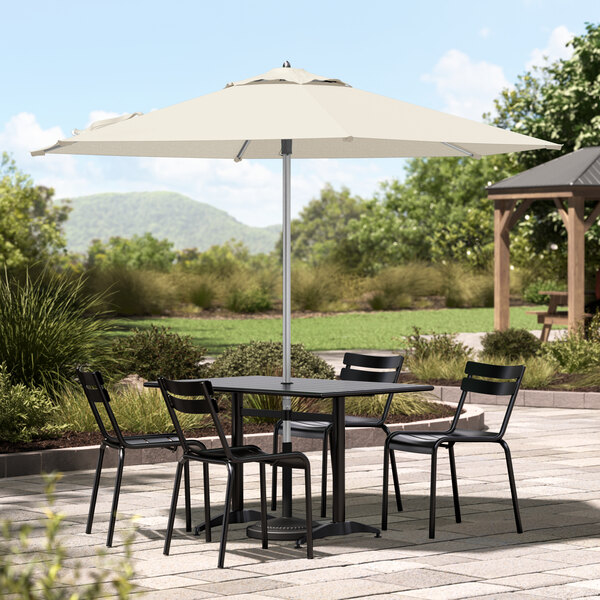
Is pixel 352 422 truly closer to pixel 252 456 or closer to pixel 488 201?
pixel 252 456

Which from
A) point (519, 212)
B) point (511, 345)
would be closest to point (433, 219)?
point (519, 212)

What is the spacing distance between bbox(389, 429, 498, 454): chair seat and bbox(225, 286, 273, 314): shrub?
24.8 metres

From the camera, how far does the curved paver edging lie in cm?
826

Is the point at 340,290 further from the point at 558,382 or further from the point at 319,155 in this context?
the point at 319,155

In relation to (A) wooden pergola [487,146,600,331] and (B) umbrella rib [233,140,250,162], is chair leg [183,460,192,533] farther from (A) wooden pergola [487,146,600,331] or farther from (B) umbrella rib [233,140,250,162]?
(A) wooden pergola [487,146,600,331]

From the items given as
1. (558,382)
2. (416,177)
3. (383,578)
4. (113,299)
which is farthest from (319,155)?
(416,177)

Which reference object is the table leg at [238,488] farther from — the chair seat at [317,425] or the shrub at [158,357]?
the shrub at [158,357]

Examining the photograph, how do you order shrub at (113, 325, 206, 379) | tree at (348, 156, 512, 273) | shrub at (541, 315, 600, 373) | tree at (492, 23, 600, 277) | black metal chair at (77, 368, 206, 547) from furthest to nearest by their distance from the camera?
tree at (348, 156, 512, 273) < tree at (492, 23, 600, 277) < shrub at (541, 315, 600, 373) < shrub at (113, 325, 206, 379) < black metal chair at (77, 368, 206, 547)

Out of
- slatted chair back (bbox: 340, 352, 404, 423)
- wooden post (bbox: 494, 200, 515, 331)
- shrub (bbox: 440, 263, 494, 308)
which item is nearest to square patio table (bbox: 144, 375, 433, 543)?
slatted chair back (bbox: 340, 352, 404, 423)

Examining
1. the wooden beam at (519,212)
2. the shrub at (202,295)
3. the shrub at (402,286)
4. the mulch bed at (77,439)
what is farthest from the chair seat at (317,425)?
the shrub at (402,286)

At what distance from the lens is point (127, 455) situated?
888 centimetres

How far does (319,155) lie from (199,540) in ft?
10.1

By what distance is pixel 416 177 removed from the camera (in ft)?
177

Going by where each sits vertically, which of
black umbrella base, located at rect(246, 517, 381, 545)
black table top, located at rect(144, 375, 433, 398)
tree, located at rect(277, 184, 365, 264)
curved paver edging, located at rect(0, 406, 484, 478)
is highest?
tree, located at rect(277, 184, 365, 264)
